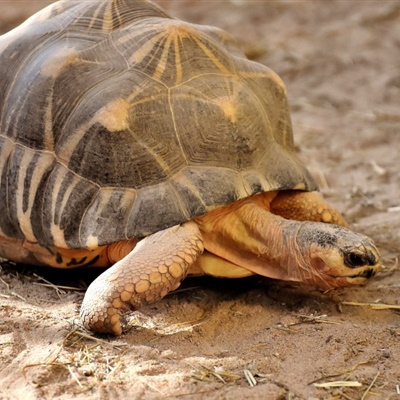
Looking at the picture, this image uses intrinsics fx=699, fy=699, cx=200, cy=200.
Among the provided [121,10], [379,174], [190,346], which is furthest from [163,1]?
[190,346]

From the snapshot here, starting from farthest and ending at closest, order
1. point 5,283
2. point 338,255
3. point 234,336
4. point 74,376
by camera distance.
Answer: point 5,283, point 338,255, point 234,336, point 74,376

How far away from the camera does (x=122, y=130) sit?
313cm

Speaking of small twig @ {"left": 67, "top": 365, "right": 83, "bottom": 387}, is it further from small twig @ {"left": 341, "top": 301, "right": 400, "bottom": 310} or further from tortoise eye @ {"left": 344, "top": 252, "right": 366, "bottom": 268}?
small twig @ {"left": 341, "top": 301, "right": 400, "bottom": 310}

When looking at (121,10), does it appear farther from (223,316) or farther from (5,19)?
(5,19)

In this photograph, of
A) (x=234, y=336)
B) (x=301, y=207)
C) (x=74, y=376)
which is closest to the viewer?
(x=74, y=376)

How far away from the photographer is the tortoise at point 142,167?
307 cm

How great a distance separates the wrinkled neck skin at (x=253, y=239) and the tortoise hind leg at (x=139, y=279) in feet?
1.00

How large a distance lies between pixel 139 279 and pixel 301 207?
3.79 ft

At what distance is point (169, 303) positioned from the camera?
3316 millimetres

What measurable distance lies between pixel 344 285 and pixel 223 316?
1.90ft

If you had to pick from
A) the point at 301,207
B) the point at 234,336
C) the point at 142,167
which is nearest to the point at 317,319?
the point at 234,336

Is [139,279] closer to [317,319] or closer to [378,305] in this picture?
[317,319]

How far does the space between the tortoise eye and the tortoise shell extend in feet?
1.69

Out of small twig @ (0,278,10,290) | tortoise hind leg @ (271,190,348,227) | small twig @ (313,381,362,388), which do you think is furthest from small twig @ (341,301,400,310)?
small twig @ (0,278,10,290)
